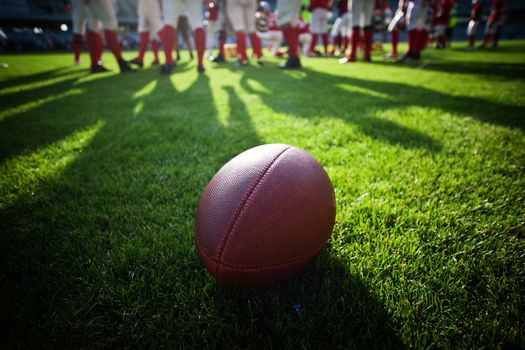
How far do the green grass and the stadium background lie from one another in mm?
30882

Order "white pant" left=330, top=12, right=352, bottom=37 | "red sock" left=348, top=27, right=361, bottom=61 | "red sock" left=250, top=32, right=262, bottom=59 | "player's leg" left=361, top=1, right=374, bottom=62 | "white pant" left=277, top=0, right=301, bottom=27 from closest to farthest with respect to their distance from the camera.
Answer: "white pant" left=277, top=0, right=301, bottom=27, "player's leg" left=361, top=1, right=374, bottom=62, "red sock" left=348, top=27, right=361, bottom=61, "red sock" left=250, top=32, right=262, bottom=59, "white pant" left=330, top=12, right=352, bottom=37

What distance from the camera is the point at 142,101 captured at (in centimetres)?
418

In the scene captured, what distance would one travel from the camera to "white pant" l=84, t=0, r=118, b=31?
6133mm

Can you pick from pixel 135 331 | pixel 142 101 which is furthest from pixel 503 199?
pixel 142 101

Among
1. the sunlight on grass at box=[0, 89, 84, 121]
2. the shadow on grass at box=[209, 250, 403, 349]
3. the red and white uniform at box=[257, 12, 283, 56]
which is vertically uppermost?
the red and white uniform at box=[257, 12, 283, 56]

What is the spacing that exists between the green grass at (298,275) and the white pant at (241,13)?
17.0 ft

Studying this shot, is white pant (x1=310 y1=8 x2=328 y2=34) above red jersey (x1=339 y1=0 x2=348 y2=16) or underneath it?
underneath

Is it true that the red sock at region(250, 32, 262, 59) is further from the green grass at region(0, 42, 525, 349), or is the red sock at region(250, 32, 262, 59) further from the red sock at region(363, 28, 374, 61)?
the green grass at region(0, 42, 525, 349)

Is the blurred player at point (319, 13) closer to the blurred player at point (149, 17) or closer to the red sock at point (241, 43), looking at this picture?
the red sock at point (241, 43)

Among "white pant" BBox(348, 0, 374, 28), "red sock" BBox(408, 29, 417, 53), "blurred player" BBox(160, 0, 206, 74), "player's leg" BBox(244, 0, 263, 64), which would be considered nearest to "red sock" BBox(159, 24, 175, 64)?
"blurred player" BBox(160, 0, 206, 74)

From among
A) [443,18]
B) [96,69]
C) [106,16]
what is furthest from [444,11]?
[96,69]

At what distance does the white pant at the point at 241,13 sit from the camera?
7.18 meters

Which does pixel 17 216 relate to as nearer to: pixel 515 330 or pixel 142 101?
pixel 515 330

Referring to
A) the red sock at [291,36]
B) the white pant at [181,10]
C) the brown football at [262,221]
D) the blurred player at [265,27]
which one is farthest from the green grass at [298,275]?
the blurred player at [265,27]
